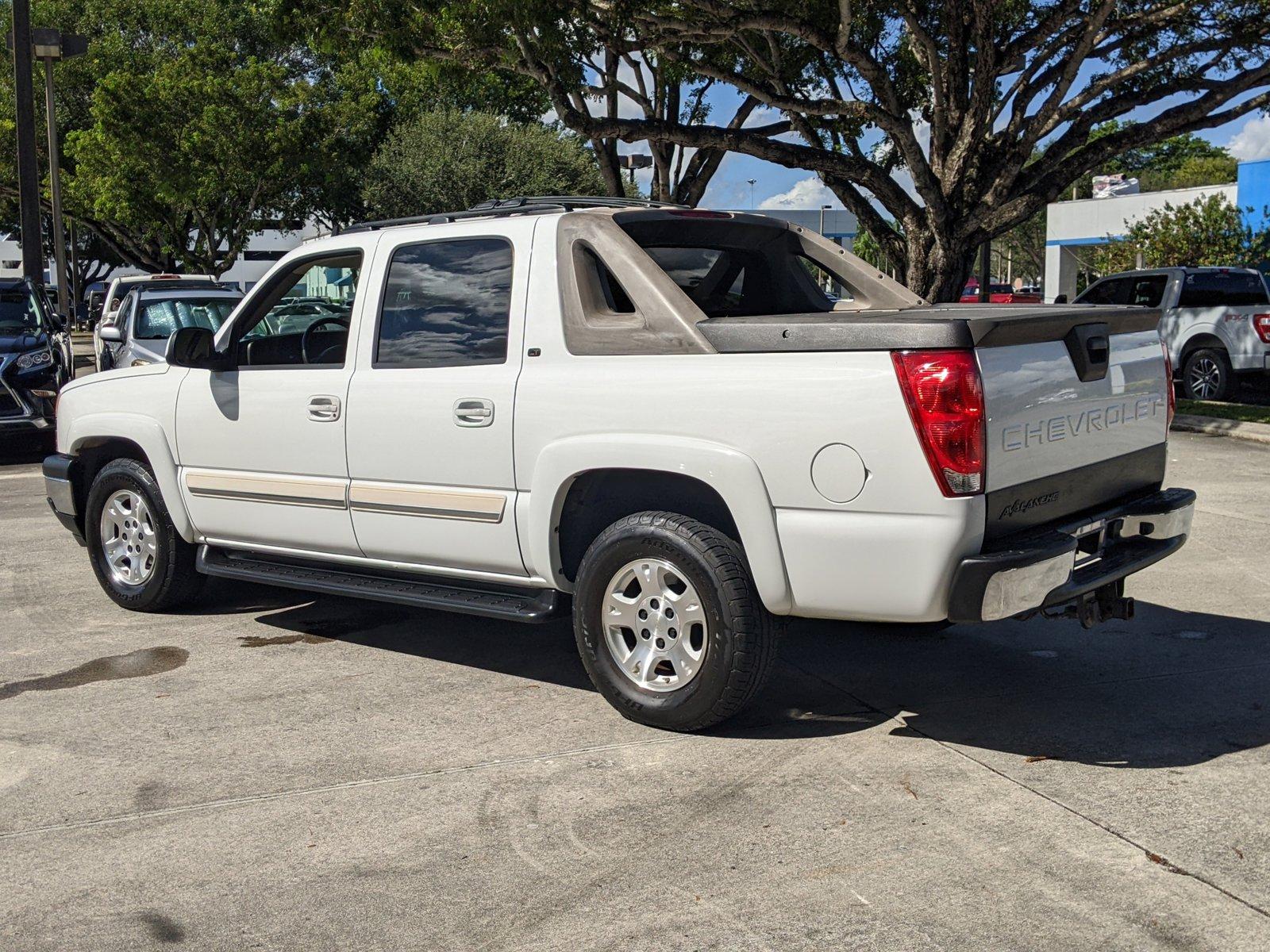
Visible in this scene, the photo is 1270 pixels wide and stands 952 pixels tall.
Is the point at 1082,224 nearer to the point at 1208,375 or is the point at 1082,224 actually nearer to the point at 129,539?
the point at 1208,375

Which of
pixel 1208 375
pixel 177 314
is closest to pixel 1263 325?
pixel 1208 375

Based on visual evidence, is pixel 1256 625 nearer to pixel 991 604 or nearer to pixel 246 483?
pixel 991 604

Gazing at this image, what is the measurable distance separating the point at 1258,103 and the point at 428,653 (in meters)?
15.9

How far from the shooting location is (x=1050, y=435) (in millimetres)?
4715

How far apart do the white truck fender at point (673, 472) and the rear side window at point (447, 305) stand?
0.59 m

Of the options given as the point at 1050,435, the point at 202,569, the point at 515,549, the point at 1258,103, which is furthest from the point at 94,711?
the point at 1258,103

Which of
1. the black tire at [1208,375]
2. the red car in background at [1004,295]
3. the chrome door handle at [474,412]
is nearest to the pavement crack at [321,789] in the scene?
the chrome door handle at [474,412]

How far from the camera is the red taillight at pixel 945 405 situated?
4.32 meters

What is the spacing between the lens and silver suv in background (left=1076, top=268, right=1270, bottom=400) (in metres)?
17.4

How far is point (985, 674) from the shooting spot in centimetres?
577

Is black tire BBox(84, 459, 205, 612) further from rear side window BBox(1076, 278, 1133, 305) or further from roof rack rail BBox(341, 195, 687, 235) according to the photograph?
rear side window BBox(1076, 278, 1133, 305)

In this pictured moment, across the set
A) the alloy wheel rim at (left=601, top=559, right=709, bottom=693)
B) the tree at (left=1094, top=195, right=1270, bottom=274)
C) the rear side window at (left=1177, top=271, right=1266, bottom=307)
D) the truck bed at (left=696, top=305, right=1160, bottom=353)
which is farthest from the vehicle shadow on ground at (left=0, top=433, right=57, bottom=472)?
the tree at (left=1094, top=195, right=1270, bottom=274)

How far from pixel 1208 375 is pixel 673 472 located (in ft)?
49.7

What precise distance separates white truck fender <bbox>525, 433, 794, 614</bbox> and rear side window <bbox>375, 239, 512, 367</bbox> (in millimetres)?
587
